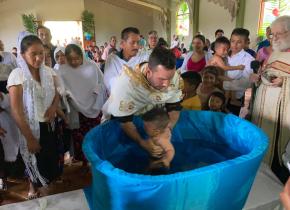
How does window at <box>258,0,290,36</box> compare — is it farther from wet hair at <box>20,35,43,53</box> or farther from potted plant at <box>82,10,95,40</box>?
potted plant at <box>82,10,95,40</box>

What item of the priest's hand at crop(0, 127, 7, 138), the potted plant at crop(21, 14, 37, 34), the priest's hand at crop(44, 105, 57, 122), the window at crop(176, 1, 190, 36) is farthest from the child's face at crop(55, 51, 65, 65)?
the potted plant at crop(21, 14, 37, 34)

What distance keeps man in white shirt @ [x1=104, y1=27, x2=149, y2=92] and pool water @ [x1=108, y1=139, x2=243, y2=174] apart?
707 mm

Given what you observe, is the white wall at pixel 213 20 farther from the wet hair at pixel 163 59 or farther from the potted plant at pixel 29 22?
the potted plant at pixel 29 22

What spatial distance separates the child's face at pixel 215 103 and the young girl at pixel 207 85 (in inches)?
1.7

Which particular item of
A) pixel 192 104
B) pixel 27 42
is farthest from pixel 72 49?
pixel 192 104

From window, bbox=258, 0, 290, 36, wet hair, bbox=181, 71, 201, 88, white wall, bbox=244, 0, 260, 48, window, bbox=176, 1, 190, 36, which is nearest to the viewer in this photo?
wet hair, bbox=181, 71, 201, 88

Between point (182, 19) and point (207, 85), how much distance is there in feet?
27.7

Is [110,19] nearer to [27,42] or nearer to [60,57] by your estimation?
[60,57]

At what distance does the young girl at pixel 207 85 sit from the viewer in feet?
7.68

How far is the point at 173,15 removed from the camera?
11188 mm

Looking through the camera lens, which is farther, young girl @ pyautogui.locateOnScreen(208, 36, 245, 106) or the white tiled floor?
young girl @ pyautogui.locateOnScreen(208, 36, 245, 106)

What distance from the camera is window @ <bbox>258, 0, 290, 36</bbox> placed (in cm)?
518

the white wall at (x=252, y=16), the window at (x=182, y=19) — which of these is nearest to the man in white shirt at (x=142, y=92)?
the white wall at (x=252, y=16)

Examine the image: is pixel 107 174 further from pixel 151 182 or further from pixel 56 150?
pixel 56 150
